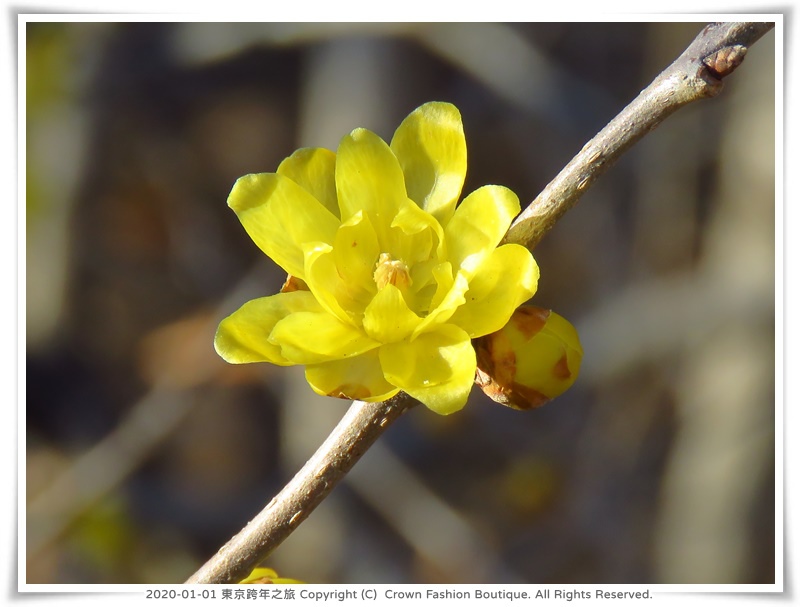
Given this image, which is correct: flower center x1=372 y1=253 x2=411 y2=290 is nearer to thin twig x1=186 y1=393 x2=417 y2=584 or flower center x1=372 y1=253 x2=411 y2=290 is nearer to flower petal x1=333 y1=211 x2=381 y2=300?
flower petal x1=333 y1=211 x2=381 y2=300

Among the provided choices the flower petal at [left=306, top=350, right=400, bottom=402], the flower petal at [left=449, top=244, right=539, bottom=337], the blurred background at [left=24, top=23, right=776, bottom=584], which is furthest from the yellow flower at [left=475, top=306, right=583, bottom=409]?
the blurred background at [left=24, top=23, right=776, bottom=584]

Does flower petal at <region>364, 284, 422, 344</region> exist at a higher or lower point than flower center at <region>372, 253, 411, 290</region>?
lower


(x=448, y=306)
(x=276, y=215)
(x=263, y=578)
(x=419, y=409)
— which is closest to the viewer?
(x=448, y=306)

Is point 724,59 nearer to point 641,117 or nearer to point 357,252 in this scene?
point 641,117

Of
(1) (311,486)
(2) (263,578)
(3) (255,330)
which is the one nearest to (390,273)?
(3) (255,330)
